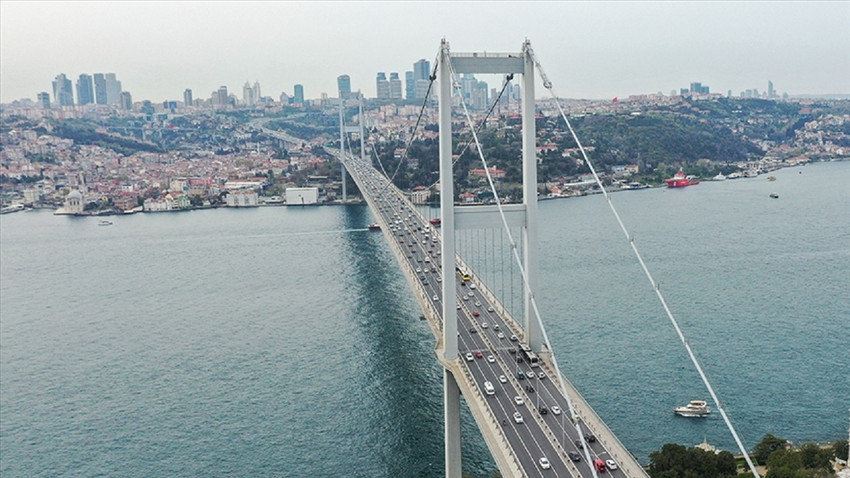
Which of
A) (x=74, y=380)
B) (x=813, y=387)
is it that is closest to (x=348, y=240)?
(x=74, y=380)

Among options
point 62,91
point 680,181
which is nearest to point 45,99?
point 62,91

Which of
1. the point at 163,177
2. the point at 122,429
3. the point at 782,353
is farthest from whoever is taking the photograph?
the point at 163,177

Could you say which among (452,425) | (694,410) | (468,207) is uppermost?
(468,207)

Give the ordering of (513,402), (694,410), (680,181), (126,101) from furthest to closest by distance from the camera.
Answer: (126,101) < (680,181) < (694,410) < (513,402)

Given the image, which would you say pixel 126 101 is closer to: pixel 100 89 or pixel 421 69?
pixel 100 89

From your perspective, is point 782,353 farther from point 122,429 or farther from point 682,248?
point 122,429

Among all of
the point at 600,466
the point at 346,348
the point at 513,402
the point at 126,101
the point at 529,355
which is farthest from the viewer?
the point at 126,101

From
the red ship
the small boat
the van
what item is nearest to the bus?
the van
